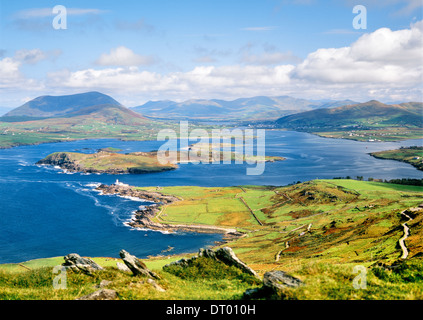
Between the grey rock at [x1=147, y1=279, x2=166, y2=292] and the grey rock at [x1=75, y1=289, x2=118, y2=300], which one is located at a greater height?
the grey rock at [x1=75, y1=289, x2=118, y2=300]

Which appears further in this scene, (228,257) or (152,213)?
(152,213)

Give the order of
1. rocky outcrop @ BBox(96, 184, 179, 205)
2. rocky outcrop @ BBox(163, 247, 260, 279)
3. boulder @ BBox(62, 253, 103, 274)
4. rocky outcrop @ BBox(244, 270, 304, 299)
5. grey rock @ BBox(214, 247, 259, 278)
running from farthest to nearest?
rocky outcrop @ BBox(96, 184, 179, 205) < rocky outcrop @ BBox(163, 247, 260, 279) < grey rock @ BBox(214, 247, 259, 278) < boulder @ BBox(62, 253, 103, 274) < rocky outcrop @ BBox(244, 270, 304, 299)

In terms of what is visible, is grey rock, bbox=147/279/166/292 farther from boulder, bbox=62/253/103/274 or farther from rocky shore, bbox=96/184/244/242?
rocky shore, bbox=96/184/244/242

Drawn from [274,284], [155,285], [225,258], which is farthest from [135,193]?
[274,284]

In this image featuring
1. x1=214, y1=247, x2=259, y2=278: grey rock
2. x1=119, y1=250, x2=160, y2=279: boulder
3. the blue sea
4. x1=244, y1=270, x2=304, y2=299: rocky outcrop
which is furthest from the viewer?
the blue sea

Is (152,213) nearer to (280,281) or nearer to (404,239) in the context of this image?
(404,239)

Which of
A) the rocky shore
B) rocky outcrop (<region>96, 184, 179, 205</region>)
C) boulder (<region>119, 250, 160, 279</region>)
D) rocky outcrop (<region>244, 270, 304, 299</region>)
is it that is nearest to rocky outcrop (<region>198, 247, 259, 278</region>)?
boulder (<region>119, 250, 160, 279</region>)
